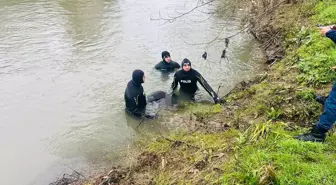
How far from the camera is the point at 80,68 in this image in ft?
40.4

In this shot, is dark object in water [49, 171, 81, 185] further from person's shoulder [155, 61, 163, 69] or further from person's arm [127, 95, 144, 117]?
person's shoulder [155, 61, 163, 69]

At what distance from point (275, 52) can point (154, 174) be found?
721 centimetres

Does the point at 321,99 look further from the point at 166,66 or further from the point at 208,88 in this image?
the point at 166,66

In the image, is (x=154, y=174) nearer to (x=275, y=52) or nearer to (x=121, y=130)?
(x=121, y=130)

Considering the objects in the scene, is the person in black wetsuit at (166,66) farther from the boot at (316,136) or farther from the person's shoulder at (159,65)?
the boot at (316,136)

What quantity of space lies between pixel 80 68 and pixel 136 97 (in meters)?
4.31

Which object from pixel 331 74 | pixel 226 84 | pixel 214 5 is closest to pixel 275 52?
pixel 226 84

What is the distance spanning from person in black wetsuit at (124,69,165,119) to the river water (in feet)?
1.32

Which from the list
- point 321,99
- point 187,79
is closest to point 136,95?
point 187,79

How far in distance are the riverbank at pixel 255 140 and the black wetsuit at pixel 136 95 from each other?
1.06 meters

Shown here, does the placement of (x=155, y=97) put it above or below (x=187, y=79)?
below

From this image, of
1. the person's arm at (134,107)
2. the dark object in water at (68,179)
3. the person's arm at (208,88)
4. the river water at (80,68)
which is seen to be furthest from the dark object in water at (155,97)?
the dark object in water at (68,179)

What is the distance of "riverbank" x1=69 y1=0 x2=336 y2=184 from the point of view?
472 centimetres

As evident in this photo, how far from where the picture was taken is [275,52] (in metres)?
11.6
